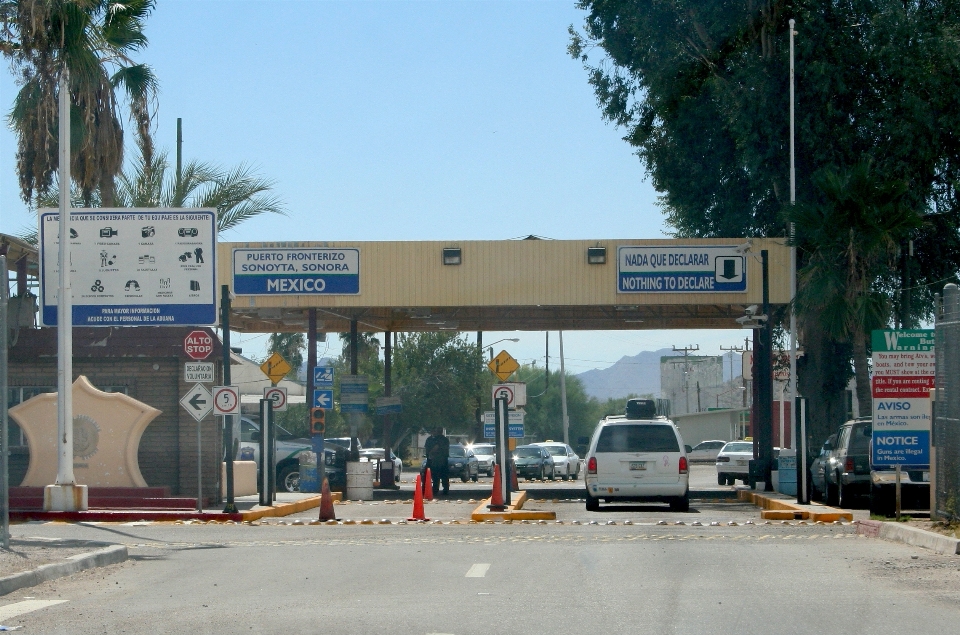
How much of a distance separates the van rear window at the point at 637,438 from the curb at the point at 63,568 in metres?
10.3

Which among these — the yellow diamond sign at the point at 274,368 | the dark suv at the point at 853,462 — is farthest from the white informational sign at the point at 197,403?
the dark suv at the point at 853,462

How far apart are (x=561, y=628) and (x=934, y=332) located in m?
9.13

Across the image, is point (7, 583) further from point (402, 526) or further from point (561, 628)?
point (402, 526)

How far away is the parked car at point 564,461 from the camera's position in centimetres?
4378

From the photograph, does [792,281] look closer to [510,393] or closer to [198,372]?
[510,393]

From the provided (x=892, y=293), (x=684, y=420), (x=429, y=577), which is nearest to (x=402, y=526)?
(x=429, y=577)

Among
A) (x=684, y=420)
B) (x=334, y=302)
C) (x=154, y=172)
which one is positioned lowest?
(x=684, y=420)

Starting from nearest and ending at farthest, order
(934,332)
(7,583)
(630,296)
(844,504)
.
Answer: (7,583), (934,332), (844,504), (630,296)

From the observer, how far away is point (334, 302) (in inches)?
1134

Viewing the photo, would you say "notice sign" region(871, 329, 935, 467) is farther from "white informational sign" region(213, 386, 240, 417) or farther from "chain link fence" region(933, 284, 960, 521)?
"white informational sign" region(213, 386, 240, 417)

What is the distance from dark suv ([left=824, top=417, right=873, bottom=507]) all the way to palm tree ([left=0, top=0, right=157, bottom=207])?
47.1 feet

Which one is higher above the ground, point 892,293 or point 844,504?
point 892,293

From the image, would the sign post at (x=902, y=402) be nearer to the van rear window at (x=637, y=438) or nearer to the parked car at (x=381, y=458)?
the van rear window at (x=637, y=438)

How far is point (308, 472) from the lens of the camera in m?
28.4
